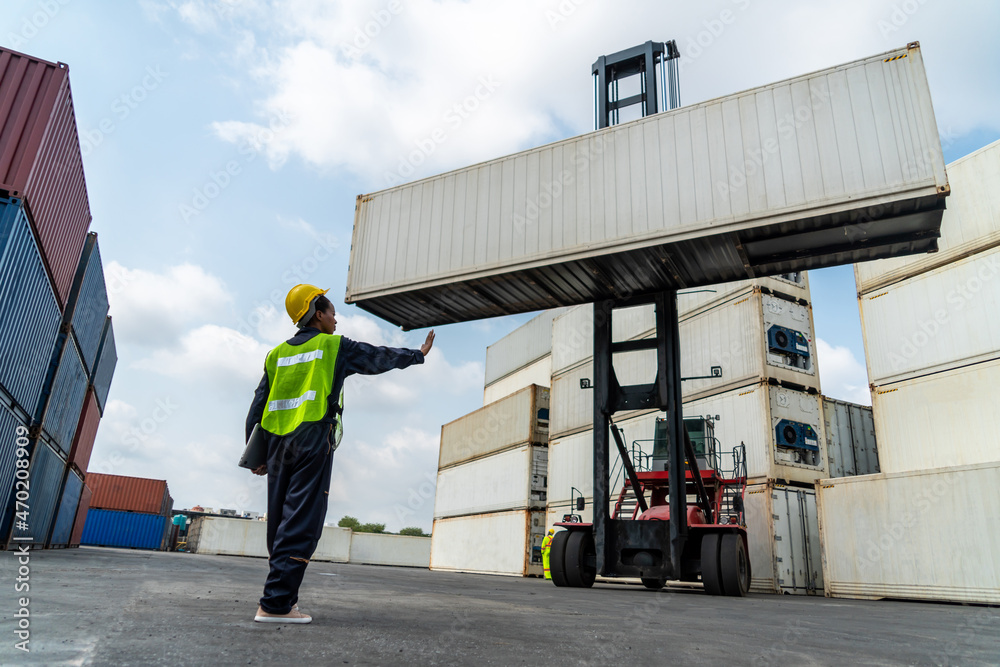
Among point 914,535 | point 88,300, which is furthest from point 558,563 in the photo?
point 88,300

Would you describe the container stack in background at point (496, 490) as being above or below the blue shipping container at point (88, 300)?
below

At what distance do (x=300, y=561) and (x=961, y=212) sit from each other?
1286 centimetres

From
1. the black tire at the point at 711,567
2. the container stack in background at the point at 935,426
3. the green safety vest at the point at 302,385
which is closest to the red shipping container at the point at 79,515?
the black tire at the point at 711,567

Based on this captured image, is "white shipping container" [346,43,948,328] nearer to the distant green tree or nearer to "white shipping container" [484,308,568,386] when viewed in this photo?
"white shipping container" [484,308,568,386]

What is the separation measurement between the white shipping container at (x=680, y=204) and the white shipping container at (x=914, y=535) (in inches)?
154

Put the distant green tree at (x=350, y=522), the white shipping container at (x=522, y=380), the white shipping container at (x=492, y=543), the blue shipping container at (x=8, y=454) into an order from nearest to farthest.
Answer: the blue shipping container at (x=8, y=454)
the white shipping container at (x=492, y=543)
the white shipping container at (x=522, y=380)
the distant green tree at (x=350, y=522)

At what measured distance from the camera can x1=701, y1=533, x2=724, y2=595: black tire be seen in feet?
25.1

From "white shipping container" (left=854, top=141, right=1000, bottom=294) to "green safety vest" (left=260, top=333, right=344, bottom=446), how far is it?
1125 centimetres

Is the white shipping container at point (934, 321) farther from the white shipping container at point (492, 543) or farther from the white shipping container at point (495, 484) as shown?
the white shipping container at point (492, 543)

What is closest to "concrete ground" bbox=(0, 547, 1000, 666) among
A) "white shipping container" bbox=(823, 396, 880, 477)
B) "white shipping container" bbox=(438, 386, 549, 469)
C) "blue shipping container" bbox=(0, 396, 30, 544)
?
"blue shipping container" bbox=(0, 396, 30, 544)

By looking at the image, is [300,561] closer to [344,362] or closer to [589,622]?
[344,362]

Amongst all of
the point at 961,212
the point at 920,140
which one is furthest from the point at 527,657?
the point at 961,212

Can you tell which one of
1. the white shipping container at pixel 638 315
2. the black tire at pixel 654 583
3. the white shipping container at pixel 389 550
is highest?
the white shipping container at pixel 638 315

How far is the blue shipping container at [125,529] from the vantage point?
1227 inches
